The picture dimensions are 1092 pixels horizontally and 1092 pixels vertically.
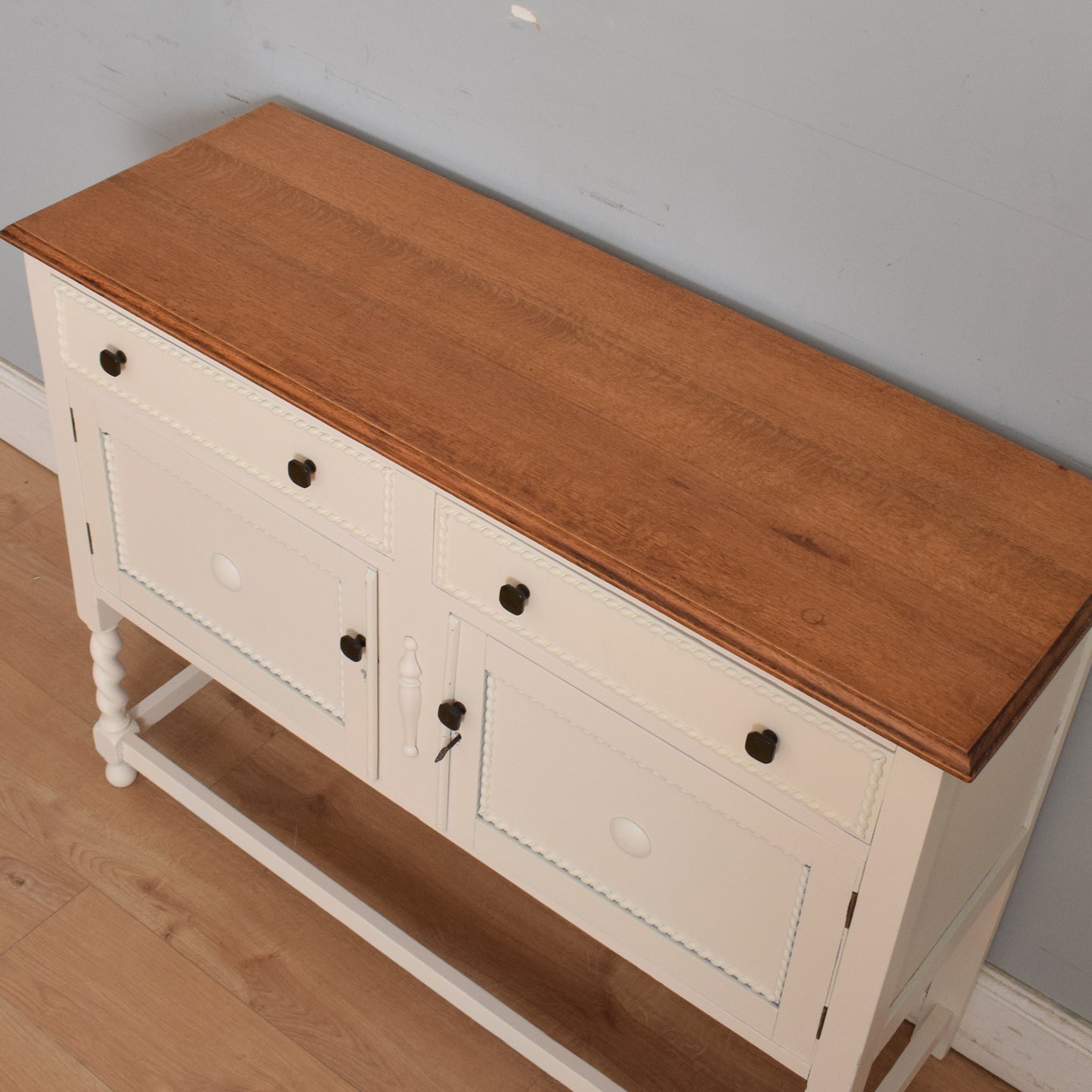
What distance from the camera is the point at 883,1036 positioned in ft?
4.91

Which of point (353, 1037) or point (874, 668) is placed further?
point (353, 1037)

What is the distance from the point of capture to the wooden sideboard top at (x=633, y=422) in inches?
47.6

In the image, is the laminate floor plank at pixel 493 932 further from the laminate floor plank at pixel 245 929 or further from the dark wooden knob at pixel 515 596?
the dark wooden knob at pixel 515 596

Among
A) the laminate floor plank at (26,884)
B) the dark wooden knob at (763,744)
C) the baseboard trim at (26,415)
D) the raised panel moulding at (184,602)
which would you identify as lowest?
the laminate floor plank at (26,884)

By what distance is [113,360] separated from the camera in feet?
5.23

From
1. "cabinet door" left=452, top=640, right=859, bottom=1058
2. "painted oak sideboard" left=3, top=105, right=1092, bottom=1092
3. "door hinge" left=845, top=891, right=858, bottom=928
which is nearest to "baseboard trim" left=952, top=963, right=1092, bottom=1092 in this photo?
"painted oak sideboard" left=3, top=105, right=1092, bottom=1092

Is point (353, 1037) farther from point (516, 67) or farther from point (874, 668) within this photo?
point (516, 67)

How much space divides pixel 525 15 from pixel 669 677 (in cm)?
80

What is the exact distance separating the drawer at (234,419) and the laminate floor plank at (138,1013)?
2.57ft

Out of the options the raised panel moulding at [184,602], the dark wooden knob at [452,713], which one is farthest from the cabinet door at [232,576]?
the dark wooden knob at [452,713]

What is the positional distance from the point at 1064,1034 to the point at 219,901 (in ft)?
3.89

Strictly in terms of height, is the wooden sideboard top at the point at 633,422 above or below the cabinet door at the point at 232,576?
above

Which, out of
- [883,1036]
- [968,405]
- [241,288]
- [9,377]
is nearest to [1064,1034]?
[883,1036]

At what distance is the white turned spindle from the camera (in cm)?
155
